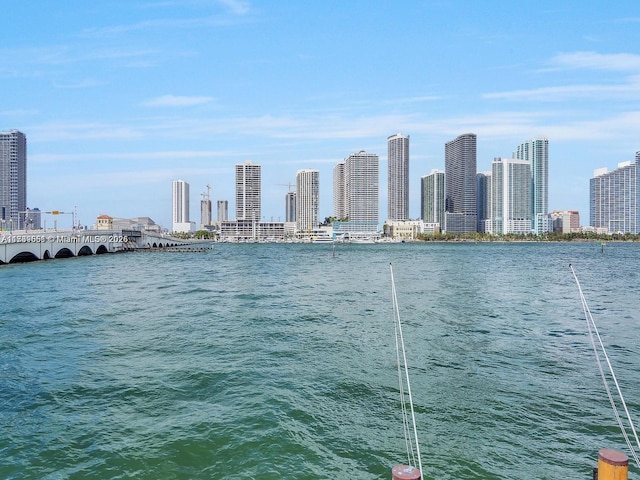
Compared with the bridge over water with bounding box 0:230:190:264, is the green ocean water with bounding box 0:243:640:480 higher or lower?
lower

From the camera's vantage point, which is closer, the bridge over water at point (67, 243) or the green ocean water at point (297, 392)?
the green ocean water at point (297, 392)

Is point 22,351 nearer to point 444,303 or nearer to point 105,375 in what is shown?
point 105,375

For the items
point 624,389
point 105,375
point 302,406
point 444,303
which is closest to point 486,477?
point 302,406

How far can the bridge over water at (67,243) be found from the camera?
75125 mm

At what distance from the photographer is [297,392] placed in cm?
1427

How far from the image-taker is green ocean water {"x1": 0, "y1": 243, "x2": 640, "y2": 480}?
9930 millimetres

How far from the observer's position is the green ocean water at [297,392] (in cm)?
993

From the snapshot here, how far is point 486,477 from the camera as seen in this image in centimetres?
926

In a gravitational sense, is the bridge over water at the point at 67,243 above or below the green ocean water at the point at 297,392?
above

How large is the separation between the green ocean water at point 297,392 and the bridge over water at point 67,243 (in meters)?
51.2

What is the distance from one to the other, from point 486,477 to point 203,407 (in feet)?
24.3

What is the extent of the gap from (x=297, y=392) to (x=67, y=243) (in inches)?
3719

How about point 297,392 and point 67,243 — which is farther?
point 67,243

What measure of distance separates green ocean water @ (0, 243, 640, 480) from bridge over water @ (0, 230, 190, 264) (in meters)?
51.2
